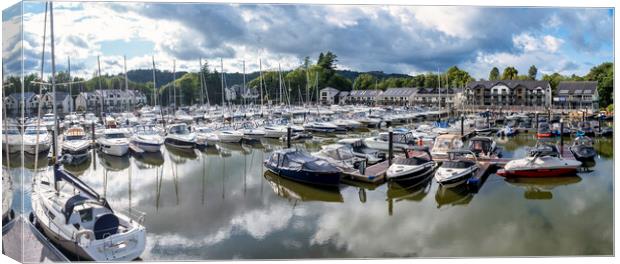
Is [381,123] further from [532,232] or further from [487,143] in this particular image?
[532,232]

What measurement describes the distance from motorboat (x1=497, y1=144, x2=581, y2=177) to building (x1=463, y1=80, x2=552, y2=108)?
206 inches

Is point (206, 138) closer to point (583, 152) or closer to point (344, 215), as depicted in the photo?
point (344, 215)

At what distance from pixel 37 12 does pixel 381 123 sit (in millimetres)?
27065

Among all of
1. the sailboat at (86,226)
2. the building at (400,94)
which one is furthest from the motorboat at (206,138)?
the sailboat at (86,226)

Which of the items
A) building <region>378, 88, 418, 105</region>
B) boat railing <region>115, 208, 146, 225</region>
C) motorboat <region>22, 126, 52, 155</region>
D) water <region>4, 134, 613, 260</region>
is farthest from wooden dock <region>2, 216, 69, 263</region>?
building <region>378, 88, 418, 105</region>

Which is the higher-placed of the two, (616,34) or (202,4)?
(202,4)

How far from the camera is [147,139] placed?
2438 centimetres

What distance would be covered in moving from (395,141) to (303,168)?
864cm

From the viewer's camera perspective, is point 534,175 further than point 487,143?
No

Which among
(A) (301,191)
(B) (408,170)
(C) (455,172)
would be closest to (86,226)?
(A) (301,191)

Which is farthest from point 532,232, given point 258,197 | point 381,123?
point 381,123

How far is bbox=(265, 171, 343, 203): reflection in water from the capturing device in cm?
1644

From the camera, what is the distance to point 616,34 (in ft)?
40.4

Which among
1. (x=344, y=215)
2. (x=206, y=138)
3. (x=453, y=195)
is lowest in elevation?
(x=344, y=215)
